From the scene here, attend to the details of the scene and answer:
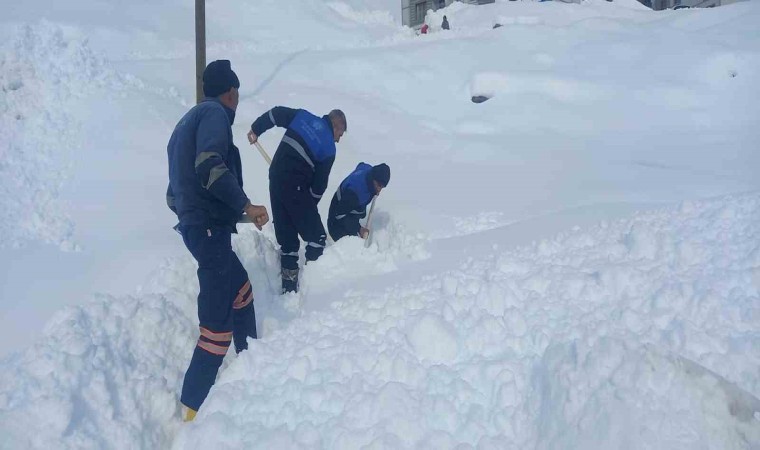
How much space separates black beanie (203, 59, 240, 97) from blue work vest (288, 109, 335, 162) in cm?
125

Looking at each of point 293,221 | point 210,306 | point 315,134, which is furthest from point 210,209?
point 315,134

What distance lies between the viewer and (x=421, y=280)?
12.6 ft

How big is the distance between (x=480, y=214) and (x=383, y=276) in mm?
1740

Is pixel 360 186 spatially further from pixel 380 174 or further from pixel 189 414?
pixel 189 414

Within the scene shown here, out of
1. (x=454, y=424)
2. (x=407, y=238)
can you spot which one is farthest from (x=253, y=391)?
(x=407, y=238)

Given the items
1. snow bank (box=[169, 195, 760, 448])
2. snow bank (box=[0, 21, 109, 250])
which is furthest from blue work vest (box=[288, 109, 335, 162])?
snow bank (box=[0, 21, 109, 250])

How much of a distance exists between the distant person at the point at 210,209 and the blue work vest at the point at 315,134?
1.25 metres

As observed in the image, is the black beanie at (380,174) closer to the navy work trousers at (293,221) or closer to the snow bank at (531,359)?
the navy work trousers at (293,221)

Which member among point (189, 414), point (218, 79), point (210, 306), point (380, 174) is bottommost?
point (189, 414)

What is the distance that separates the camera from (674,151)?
7.79 m

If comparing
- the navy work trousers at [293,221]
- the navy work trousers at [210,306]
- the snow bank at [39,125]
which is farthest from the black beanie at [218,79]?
the snow bank at [39,125]

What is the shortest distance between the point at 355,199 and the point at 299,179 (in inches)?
24.8

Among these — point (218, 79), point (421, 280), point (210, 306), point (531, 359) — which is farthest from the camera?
point (421, 280)

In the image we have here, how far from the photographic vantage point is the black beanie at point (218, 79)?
3326 mm
